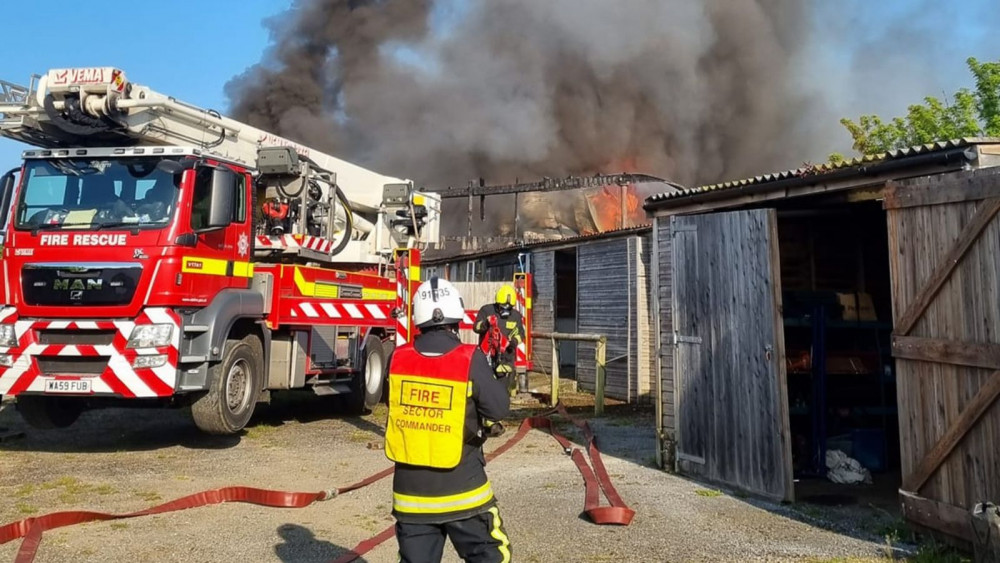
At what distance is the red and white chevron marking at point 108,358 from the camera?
21.1 ft

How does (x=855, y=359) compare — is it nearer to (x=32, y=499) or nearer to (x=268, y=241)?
(x=268, y=241)

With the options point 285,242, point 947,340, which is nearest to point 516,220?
point 285,242

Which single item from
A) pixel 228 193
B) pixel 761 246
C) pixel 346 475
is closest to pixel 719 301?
pixel 761 246

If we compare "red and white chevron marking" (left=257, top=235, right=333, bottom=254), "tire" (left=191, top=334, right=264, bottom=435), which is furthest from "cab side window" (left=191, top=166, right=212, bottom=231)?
"red and white chevron marking" (left=257, top=235, right=333, bottom=254)

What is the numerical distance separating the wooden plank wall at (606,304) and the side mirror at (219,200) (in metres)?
6.91

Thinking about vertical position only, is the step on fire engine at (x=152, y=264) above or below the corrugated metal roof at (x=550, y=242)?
below

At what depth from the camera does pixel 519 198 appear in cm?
3009

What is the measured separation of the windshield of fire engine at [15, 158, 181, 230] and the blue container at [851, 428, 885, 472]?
6.80 m

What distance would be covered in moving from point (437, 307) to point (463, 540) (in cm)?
92

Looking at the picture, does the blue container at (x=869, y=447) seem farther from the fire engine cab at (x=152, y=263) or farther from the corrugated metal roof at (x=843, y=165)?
the fire engine cab at (x=152, y=263)

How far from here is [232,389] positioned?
7281 mm

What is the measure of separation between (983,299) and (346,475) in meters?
4.93

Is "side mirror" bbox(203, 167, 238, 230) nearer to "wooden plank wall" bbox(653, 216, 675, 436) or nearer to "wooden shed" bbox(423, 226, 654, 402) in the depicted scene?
"wooden plank wall" bbox(653, 216, 675, 436)

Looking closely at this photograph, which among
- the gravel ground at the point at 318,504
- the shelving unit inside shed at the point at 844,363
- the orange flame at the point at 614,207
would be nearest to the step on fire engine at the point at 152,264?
the gravel ground at the point at 318,504
